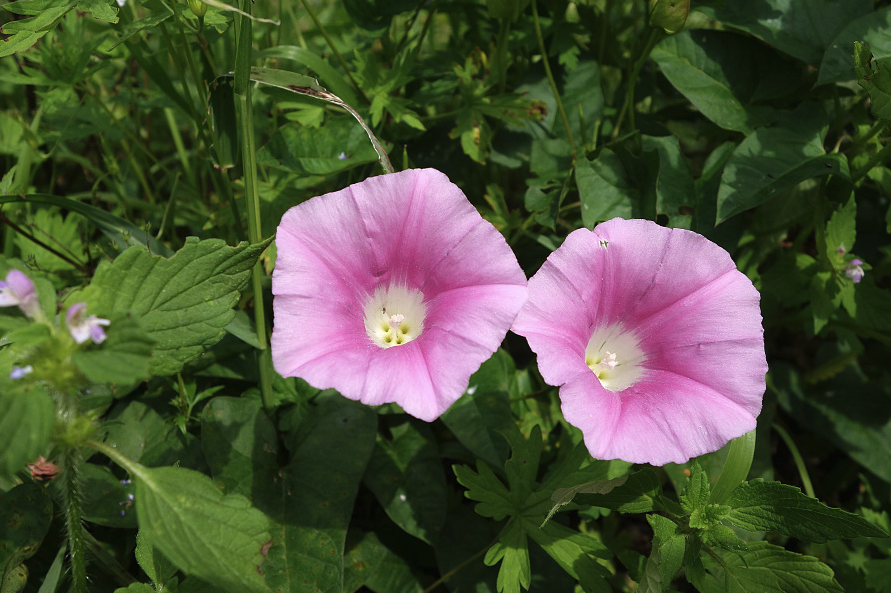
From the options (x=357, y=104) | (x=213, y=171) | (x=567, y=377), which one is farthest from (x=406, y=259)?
(x=213, y=171)

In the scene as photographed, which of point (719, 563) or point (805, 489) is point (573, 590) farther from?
point (805, 489)

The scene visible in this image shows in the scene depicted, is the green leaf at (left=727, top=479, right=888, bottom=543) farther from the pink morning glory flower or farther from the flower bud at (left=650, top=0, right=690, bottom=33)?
the flower bud at (left=650, top=0, right=690, bottom=33)

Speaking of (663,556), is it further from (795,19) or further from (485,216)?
(795,19)

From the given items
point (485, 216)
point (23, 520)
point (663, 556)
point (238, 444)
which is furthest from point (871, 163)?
point (23, 520)

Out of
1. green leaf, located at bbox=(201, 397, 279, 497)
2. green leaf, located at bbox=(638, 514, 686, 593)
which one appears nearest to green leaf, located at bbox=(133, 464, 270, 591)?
green leaf, located at bbox=(201, 397, 279, 497)

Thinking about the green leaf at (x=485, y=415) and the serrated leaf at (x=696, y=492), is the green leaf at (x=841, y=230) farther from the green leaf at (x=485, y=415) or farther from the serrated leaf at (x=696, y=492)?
the green leaf at (x=485, y=415)

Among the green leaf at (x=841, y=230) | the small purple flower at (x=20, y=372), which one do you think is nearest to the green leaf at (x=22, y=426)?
the small purple flower at (x=20, y=372)
